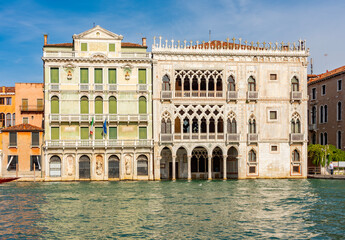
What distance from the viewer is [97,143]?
43625 millimetres

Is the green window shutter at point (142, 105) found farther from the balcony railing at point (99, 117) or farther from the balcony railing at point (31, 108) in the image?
the balcony railing at point (31, 108)

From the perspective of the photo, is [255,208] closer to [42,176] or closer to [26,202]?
[26,202]

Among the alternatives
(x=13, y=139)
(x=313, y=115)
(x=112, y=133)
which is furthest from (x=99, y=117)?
(x=313, y=115)

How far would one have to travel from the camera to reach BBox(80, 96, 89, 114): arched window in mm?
43500

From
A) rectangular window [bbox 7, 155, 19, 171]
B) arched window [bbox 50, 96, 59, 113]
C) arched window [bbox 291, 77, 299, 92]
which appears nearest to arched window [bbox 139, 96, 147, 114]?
arched window [bbox 50, 96, 59, 113]

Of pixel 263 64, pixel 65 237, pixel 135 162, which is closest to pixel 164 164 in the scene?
pixel 135 162

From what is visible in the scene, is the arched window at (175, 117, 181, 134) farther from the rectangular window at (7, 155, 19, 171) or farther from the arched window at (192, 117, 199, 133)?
the rectangular window at (7, 155, 19, 171)

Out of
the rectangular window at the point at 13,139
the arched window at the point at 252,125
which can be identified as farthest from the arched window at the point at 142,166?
the rectangular window at the point at 13,139

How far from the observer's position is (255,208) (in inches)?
982

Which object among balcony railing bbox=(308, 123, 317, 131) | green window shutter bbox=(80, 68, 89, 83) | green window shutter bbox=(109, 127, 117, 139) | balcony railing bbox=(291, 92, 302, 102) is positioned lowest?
green window shutter bbox=(109, 127, 117, 139)

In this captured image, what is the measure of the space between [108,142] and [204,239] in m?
27.0

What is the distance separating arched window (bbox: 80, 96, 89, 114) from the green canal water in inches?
406

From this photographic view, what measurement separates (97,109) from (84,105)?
1176 millimetres

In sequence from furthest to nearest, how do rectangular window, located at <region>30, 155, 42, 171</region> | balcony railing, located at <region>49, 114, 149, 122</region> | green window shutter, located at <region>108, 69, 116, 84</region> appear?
rectangular window, located at <region>30, 155, 42, 171</region>
green window shutter, located at <region>108, 69, 116, 84</region>
balcony railing, located at <region>49, 114, 149, 122</region>
